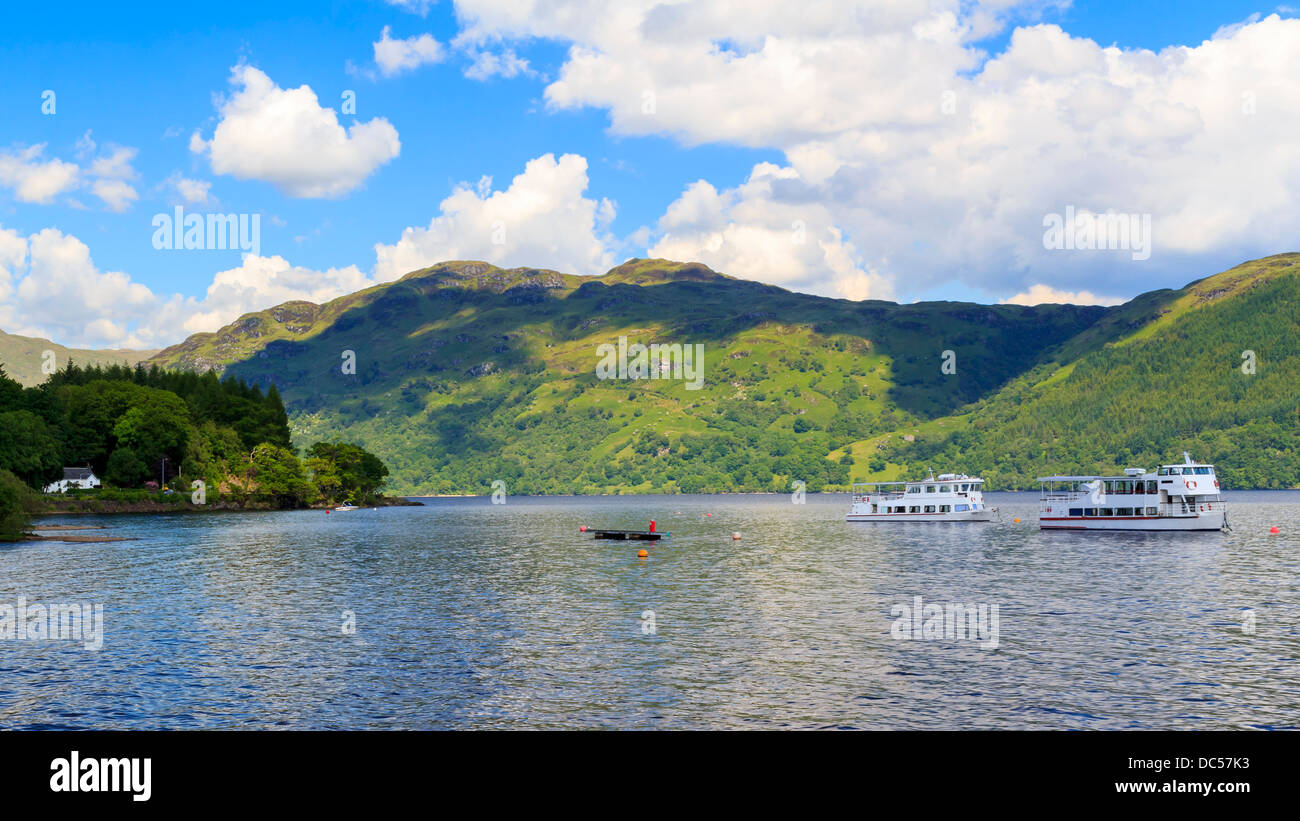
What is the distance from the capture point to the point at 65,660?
50.2m

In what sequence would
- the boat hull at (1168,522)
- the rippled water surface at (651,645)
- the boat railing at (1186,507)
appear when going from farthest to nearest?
the boat railing at (1186,507) → the boat hull at (1168,522) → the rippled water surface at (651,645)

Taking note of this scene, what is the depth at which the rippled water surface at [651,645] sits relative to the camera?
3916cm

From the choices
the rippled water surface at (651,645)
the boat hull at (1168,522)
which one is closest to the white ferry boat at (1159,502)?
the boat hull at (1168,522)

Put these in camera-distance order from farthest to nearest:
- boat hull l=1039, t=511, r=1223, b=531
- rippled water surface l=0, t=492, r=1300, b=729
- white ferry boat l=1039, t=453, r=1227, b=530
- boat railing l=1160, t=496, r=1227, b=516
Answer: white ferry boat l=1039, t=453, r=1227, b=530
boat railing l=1160, t=496, r=1227, b=516
boat hull l=1039, t=511, r=1223, b=531
rippled water surface l=0, t=492, r=1300, b=729

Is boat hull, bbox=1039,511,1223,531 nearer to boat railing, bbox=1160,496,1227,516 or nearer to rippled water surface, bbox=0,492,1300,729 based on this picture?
boat railing, bbox=1160,496,1227,516

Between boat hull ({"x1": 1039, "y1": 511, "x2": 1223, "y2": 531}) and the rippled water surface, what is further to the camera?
boat hull ({"x1": 1039, "y1": 511, "x2": 1223, "y2": 531})

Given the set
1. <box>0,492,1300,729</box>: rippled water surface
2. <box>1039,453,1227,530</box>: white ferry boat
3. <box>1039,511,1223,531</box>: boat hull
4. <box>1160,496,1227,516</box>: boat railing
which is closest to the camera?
<box>0,492,1300,729</box>: rippled water surface

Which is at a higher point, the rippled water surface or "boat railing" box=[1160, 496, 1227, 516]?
"boat railing" box=[1160, 496, 1227, 516]

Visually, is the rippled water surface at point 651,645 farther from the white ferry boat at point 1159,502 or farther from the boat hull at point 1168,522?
the white ferry boat at point 1159,502

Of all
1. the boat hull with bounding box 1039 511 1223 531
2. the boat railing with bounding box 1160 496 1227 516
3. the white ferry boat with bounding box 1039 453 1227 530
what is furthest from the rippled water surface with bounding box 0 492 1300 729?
the white ferry boat with bounding box 1039 453 1227 530

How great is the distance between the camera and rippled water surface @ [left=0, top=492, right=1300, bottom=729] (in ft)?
128

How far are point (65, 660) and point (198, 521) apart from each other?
502 ft
